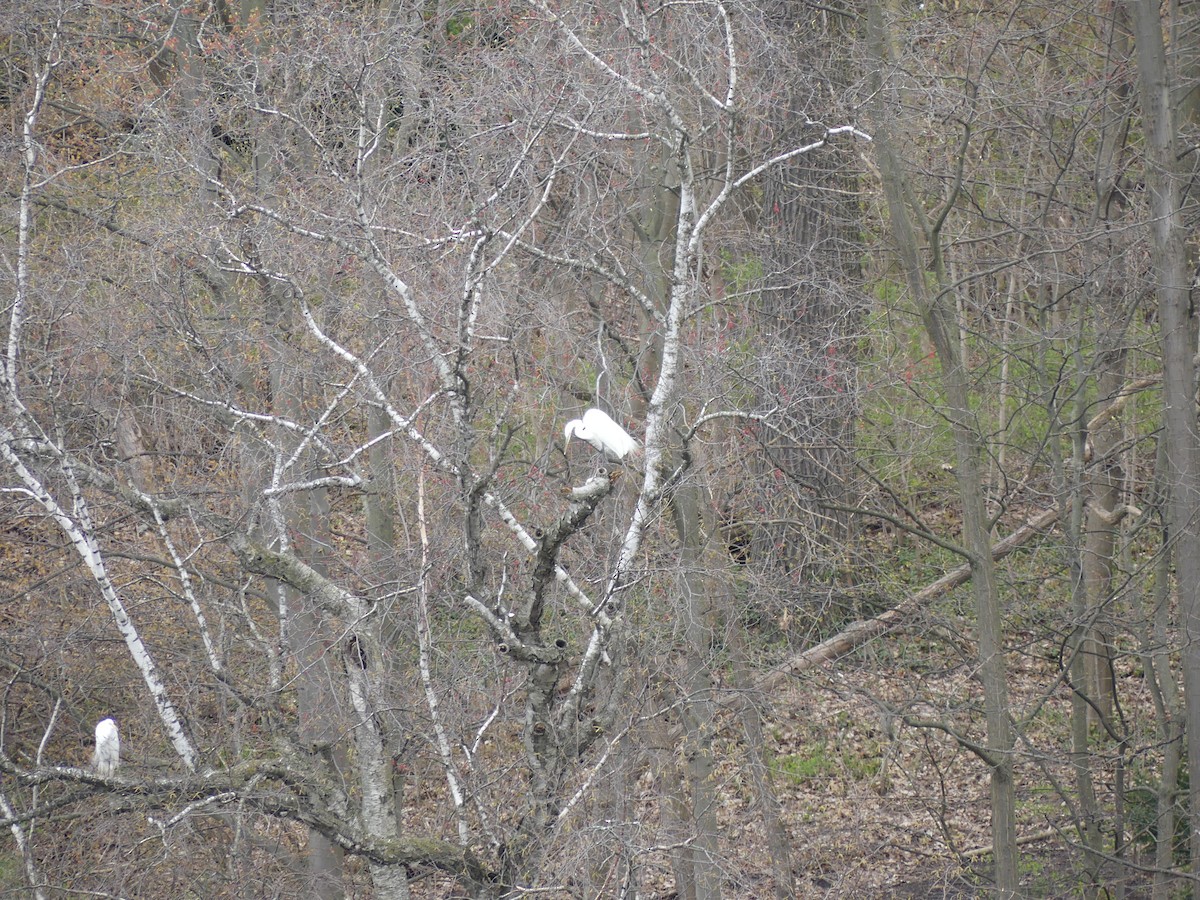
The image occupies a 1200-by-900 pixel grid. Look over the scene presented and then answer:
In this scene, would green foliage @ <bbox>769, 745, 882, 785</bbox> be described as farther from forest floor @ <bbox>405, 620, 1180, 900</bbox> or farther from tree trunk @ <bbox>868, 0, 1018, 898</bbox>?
tree trunk @ <bbox>868, 0, 1018, 898</bbox>

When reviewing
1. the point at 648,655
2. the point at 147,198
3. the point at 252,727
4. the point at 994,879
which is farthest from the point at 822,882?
the point at 147,198

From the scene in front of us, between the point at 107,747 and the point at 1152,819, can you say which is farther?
the point at 1152,819

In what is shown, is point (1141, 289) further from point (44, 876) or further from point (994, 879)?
point (44, 876)

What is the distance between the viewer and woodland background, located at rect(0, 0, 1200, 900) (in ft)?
23.0

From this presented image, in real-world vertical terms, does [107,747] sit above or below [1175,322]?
below

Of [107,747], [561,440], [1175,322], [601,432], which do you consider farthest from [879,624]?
[107,747]

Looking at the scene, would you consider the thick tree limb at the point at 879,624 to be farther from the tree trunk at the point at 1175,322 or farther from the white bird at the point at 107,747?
the white bird at the point at 107,747

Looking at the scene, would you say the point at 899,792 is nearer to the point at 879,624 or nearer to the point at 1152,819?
the point at 1152,819

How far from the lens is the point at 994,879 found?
863 cm

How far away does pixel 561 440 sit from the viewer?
31.5 ft

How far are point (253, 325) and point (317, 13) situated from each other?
2.54m

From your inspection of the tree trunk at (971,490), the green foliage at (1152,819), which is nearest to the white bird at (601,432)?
the tree trunk at (971,490)

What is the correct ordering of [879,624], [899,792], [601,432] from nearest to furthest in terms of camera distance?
[601,432]
[879,624]
[899,792]

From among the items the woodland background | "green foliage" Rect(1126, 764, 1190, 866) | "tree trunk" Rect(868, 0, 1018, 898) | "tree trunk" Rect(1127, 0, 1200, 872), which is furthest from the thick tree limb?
"green foliage" Rect(1126, 764, 1190, 866)
